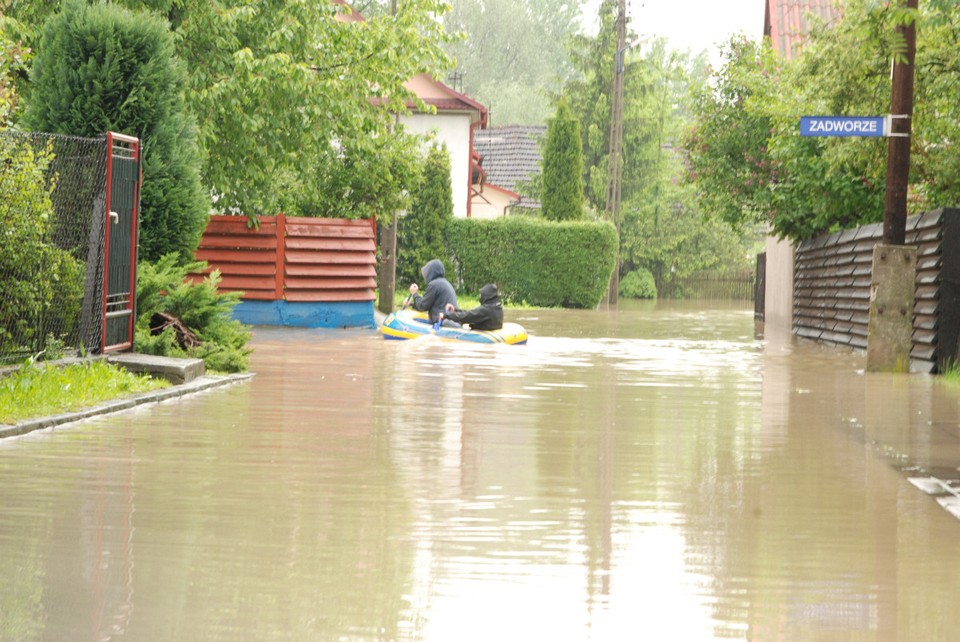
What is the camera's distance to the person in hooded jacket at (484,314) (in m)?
24.2

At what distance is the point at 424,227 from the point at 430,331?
73.2ft

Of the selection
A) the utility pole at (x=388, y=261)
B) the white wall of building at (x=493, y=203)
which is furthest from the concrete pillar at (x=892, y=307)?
the white wall of building at (x=493, y=203)

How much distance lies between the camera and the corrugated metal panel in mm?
18828

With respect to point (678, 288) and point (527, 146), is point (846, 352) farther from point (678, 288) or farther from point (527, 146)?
point (527, 146)

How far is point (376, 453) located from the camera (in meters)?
10.8

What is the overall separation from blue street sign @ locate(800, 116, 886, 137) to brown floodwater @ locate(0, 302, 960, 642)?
3624mm

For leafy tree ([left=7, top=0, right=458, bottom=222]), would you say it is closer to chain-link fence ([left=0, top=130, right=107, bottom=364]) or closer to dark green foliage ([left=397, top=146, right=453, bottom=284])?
chain-link fence ([left=0, top=130, right=107, bottom=364])

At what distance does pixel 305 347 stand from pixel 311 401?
832 centimetres

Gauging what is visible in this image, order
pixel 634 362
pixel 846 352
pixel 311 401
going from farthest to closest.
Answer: pixel 846 352 < pixel 634 362 < pixel 311 401

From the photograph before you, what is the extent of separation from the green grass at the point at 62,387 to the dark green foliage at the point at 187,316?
1.81m

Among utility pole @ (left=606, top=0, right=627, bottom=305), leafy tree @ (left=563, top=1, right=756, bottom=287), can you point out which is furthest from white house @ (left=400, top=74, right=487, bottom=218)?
A: leafy tree @ (left=563, top=1, right=756, bottom=287)

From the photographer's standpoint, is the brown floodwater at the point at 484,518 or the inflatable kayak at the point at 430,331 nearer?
the brown floodwater at the point at 484,518

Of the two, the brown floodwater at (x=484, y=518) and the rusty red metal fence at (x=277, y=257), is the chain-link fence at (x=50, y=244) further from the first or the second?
the rusty red metal fence at (x=277, y=257)

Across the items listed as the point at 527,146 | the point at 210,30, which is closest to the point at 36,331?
the point at 210,30
